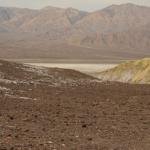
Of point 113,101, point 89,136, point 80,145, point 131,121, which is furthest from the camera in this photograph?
point 113,101

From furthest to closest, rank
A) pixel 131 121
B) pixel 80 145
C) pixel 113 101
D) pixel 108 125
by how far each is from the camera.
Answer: pixel 113 101 < pixel 131 121 < pixel 108 125 < pixel 80 145

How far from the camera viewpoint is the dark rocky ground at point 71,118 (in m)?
11.0

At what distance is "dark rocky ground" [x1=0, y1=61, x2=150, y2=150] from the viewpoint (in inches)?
435

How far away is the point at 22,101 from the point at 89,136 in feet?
21.7

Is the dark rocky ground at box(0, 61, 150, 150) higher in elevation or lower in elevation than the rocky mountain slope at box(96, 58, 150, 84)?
lower

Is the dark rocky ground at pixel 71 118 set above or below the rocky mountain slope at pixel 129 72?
below

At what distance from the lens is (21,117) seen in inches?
570

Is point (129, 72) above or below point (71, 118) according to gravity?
above

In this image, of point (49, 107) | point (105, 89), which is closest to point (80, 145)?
point (49, 107)

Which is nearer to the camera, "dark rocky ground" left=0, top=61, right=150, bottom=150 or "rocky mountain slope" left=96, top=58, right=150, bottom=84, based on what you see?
"dark rocky ground" left=0, top=61, right=150, bottom=150

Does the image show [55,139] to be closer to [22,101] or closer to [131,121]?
[131,121]

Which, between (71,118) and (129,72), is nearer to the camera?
(71,118)

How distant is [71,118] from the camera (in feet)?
49.3

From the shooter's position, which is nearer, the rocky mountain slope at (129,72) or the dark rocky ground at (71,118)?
the dark rocky ground at (71,118)
